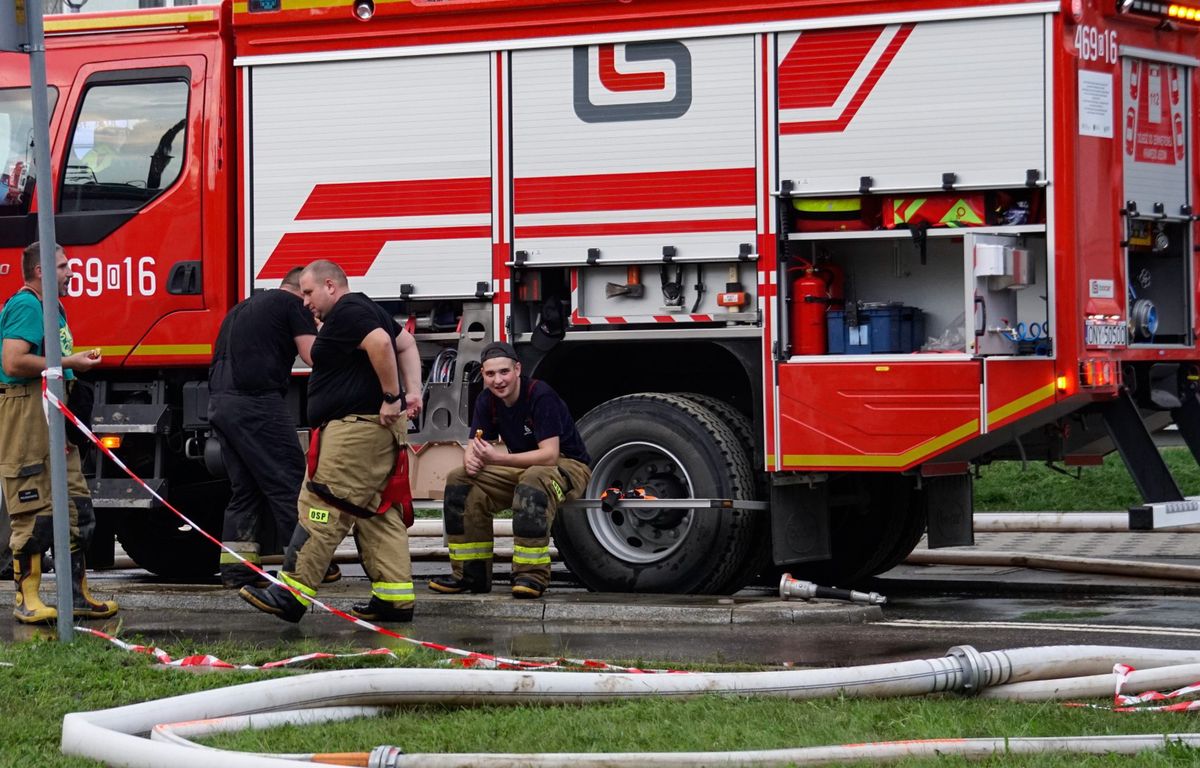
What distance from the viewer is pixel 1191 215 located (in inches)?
371

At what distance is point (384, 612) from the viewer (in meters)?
8.56

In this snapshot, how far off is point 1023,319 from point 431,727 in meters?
4.34

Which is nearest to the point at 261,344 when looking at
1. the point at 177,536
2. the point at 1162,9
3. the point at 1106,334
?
the point at 177,536

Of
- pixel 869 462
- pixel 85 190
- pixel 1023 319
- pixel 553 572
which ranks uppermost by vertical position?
pixel 85 190

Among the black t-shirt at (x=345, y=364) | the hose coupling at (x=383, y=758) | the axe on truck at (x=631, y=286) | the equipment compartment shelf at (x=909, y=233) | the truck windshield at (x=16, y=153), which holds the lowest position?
the hose coupling at (x=383, y=758)

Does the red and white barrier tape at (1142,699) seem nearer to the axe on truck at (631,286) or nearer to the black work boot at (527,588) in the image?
the black work boot at (527,588)

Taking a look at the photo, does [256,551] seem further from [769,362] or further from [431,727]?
[431,727]

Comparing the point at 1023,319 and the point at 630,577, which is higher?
the point at 1023,319

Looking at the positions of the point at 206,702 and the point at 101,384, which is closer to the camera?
the point at 206,702

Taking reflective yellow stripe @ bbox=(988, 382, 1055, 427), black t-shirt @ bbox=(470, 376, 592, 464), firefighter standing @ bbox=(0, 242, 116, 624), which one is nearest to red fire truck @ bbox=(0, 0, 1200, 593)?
reflective yellow stripe @ bbox=(988, 382, 1055, 427)

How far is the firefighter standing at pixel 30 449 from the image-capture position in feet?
27.4

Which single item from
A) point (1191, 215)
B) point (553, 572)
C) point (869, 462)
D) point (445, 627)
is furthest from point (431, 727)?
point (553, 572)

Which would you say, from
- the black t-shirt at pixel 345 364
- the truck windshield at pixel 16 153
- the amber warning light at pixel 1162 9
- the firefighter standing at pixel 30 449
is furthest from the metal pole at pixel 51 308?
the amber warning light at pixel 1162 9

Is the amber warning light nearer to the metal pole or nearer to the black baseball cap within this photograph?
the black baseball cap
